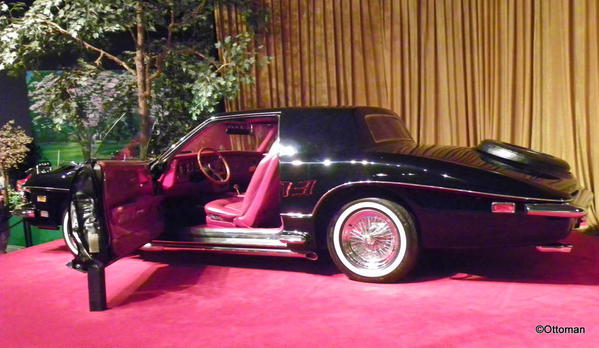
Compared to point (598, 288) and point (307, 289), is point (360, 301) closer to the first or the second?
point (307, 289)

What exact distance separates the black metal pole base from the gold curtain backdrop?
11.8ft

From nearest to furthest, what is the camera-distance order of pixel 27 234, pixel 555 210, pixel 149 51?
pixel 555 210 < pixel 27 234 < pixel 149 51

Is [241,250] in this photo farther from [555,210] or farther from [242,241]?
[555,210]

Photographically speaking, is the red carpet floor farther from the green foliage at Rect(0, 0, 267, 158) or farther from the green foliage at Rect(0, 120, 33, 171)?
the green foliage at Rect(0, 120, 33, 171)

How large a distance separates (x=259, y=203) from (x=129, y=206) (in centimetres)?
80

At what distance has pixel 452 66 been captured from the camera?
495 cm

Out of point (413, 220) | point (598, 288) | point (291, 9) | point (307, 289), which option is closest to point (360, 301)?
point (307, 289)

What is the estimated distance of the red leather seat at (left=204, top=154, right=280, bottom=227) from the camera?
3113 mm

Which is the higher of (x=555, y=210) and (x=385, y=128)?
(x=385, y=128)

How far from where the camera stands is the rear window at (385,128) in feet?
10.3

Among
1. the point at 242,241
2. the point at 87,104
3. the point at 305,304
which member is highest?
the point at 87,104

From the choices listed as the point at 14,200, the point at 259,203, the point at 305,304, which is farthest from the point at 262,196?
the point at 14,200

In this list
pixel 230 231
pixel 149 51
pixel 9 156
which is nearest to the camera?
pixel 230 231

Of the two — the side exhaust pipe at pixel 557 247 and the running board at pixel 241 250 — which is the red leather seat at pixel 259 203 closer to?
the running board at pixel 241 250
